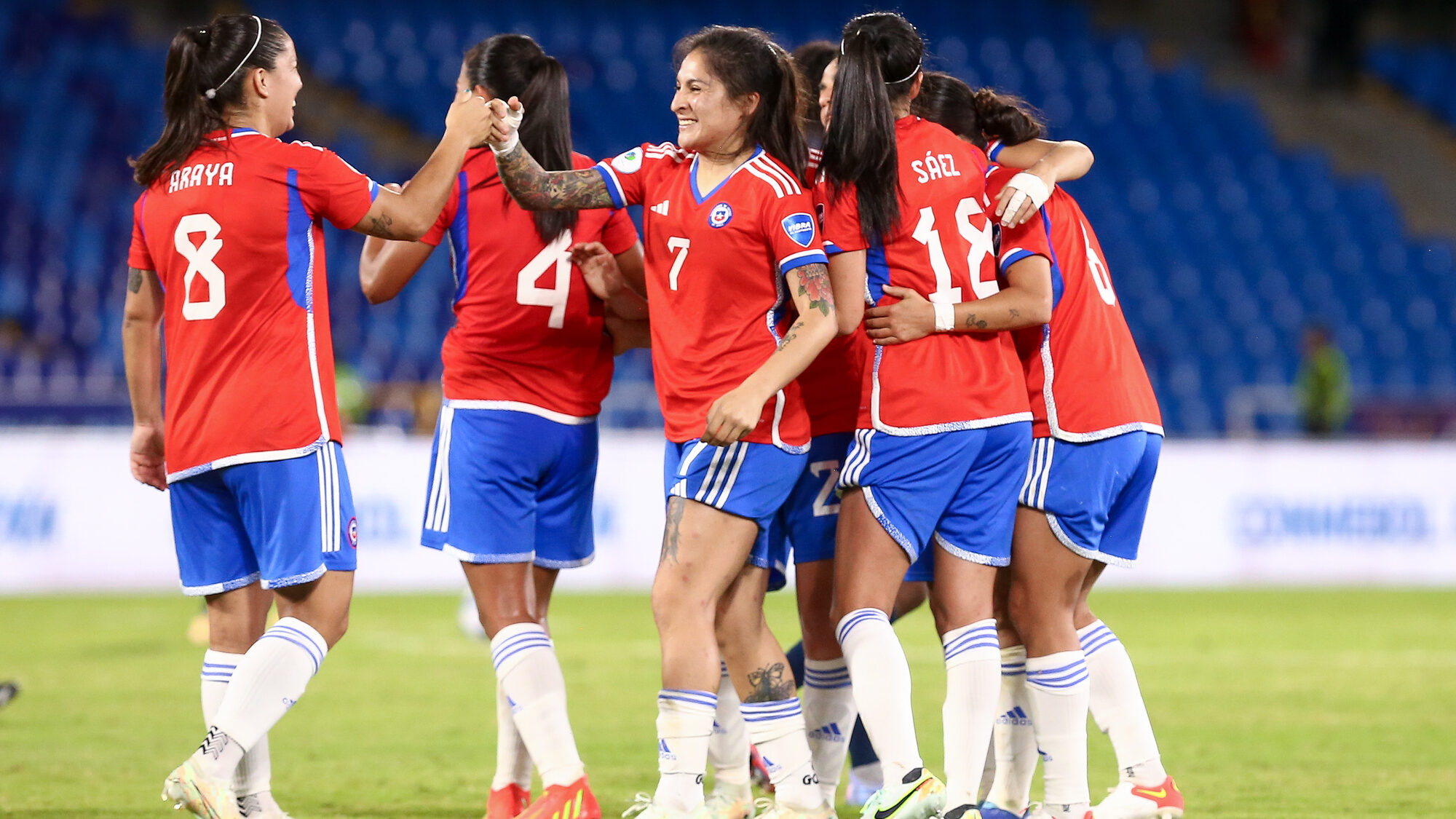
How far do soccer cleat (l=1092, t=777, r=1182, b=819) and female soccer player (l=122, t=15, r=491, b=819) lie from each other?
2365 millimetres

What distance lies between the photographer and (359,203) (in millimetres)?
4367

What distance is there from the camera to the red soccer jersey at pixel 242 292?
4.27 m

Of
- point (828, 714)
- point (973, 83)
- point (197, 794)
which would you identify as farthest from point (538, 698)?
point (973, 83)

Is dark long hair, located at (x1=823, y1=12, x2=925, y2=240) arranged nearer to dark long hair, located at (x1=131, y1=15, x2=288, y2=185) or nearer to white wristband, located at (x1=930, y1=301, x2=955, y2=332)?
white wristband, located at (x1=930, y1=301, x2=955, y2=332)

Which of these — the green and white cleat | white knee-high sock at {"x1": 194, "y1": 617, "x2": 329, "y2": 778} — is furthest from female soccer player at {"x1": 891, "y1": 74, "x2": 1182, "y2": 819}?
white knee-high sock at {"x1": 194, "y1": 617, "x2": 329, "y2": 778}

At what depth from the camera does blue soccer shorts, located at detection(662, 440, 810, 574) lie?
416 centimetres

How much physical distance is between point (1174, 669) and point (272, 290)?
6.25m

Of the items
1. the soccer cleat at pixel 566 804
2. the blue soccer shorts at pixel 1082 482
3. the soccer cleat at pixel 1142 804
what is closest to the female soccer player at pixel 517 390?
the soccer cleat at pixel 566 804

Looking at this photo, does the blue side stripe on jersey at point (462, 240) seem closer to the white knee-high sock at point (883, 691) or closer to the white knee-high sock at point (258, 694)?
the white knee-high sock at point (258, 694)

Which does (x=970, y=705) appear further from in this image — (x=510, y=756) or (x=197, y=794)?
(x=197, y=794)

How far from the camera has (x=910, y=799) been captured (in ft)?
13.2

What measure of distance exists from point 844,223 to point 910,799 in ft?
5.18

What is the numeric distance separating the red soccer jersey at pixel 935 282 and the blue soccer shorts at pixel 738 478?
330 mm

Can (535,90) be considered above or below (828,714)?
above
